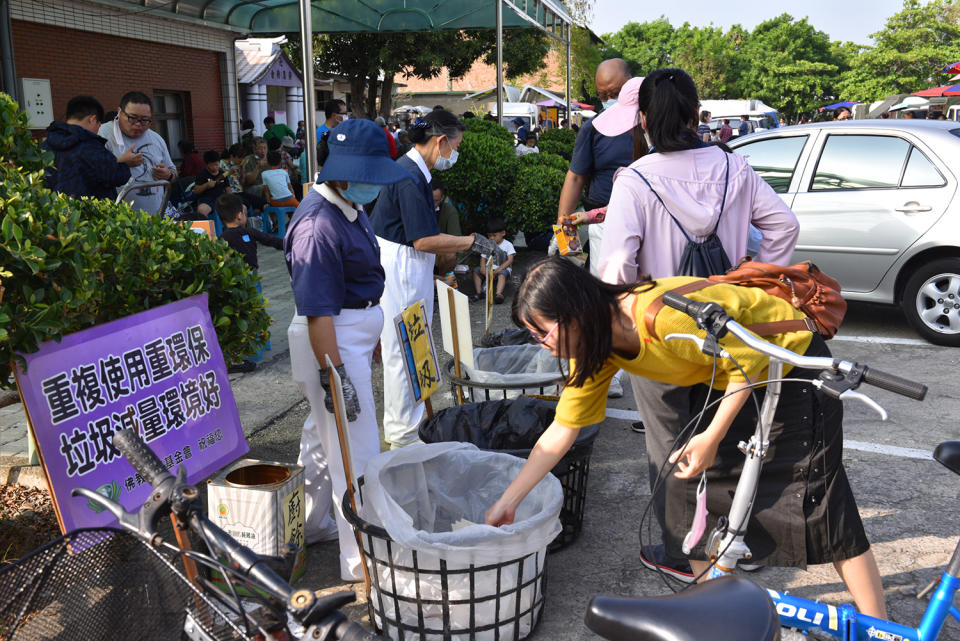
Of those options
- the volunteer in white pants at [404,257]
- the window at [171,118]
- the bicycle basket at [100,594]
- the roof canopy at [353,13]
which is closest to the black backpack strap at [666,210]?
the volunteer in white pants at [404,257]

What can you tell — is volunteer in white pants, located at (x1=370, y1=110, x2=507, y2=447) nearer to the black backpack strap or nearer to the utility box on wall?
the black backpack strap

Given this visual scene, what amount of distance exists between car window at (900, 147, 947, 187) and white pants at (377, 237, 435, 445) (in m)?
4.15

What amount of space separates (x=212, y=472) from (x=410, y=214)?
1710 millimetres

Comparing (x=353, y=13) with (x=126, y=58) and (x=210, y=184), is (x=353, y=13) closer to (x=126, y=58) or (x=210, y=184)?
(x=210, y=184)

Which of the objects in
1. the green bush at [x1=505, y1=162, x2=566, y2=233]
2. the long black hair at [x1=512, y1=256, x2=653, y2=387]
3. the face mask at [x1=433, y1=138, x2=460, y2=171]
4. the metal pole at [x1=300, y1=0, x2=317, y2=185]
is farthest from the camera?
the green bush at [x1=505, y1=162, x2=566, y2=233]

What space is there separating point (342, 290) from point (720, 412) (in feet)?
5.17

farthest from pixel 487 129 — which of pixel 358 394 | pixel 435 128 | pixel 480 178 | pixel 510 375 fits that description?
pixel 358 394

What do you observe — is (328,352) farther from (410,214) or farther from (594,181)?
(594,181)

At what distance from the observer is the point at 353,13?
39.8 feet

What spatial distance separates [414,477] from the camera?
124 inches

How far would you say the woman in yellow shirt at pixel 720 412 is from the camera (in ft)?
7.05

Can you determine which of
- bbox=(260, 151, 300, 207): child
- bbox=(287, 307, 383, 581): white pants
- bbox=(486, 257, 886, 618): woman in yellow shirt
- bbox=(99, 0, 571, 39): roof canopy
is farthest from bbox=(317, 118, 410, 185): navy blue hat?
bbox=(99, 0, 571, 39): roof canopy

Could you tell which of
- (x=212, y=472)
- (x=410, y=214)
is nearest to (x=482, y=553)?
(x=212, y=472)

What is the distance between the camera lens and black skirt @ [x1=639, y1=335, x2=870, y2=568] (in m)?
2.34
